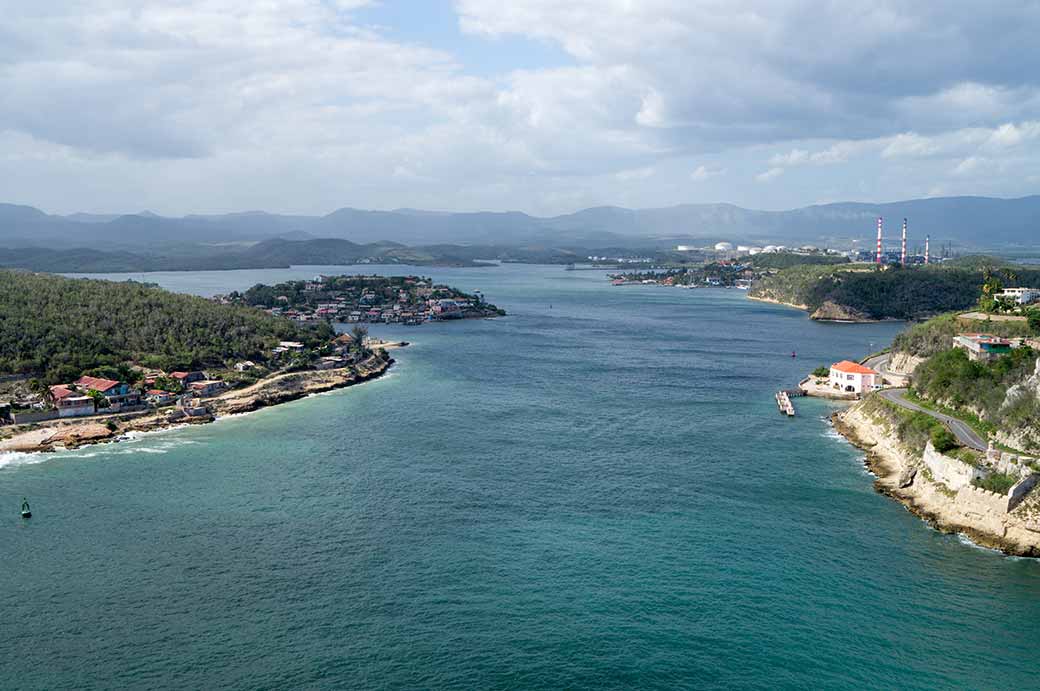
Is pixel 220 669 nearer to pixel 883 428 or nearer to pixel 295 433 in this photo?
pixel 295 433

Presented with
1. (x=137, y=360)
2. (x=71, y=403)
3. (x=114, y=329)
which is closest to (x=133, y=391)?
(x=71, y=403)

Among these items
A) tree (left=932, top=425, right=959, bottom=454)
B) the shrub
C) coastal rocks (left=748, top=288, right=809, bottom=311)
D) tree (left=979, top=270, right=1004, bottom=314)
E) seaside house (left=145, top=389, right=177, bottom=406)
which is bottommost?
the shrub

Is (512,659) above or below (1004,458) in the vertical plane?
below

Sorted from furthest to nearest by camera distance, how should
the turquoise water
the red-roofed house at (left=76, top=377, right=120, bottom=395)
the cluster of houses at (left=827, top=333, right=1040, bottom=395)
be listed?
the red-roofed house at (left=76, top=377, right=120, bottom=395) < the cluster of houses at (left=827, top=333, right=1040, bottom=395) < the turquoise water

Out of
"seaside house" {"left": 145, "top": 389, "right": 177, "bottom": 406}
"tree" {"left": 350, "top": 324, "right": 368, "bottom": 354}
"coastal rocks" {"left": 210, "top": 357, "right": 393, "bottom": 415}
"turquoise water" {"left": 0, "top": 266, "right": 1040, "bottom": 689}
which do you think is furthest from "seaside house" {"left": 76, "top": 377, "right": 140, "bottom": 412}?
"tree" {"left": 350, "top": 324, "right": 368, "bottom": 354}

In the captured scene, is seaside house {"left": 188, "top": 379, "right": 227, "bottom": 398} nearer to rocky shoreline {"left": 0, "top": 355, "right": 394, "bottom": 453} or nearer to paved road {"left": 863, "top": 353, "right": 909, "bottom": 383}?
rocky shoreline {"left": 0, "top": 355, "right": 394, "bottom": 453}

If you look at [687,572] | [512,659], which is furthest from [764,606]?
[512,659]
